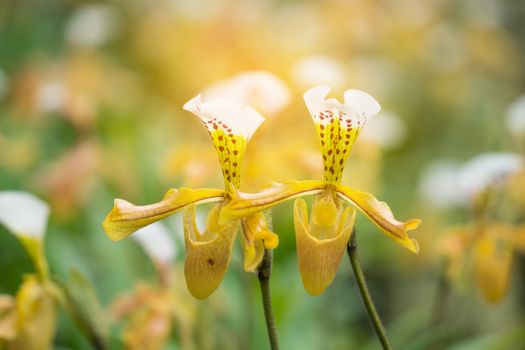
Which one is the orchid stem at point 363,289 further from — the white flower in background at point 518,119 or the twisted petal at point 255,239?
the white flower in background at point 518,119

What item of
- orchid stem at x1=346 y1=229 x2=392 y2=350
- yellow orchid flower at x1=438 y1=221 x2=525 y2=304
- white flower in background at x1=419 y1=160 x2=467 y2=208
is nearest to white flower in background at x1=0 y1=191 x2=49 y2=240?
orchid stem at x1=346 y1=229 x2=392 y2=350

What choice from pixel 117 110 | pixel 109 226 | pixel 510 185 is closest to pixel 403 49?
pixel 117 110

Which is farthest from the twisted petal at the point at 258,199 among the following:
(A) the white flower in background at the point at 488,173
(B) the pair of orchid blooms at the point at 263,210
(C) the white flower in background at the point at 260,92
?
(A) the white flower in background at the point at 488,173

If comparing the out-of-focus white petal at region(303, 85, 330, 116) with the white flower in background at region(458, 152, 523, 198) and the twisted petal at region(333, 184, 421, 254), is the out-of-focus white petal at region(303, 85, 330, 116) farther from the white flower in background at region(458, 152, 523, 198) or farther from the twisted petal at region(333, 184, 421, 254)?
the white flower in background at region(458, 152, 523, 198)

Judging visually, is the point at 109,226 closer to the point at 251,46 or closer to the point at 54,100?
the point at 54,100

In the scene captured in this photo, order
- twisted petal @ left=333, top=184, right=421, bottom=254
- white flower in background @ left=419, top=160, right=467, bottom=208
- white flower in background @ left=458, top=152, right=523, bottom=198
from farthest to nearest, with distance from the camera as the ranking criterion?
white flower in background @ left=419, top=160, right=467, bottom=208 < white flower in background @ left=458, top=152, right=523, bottom=198 < twisted petal @ left=333, top=184, right=421, bottom=254

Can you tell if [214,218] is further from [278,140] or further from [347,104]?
[278,140]
